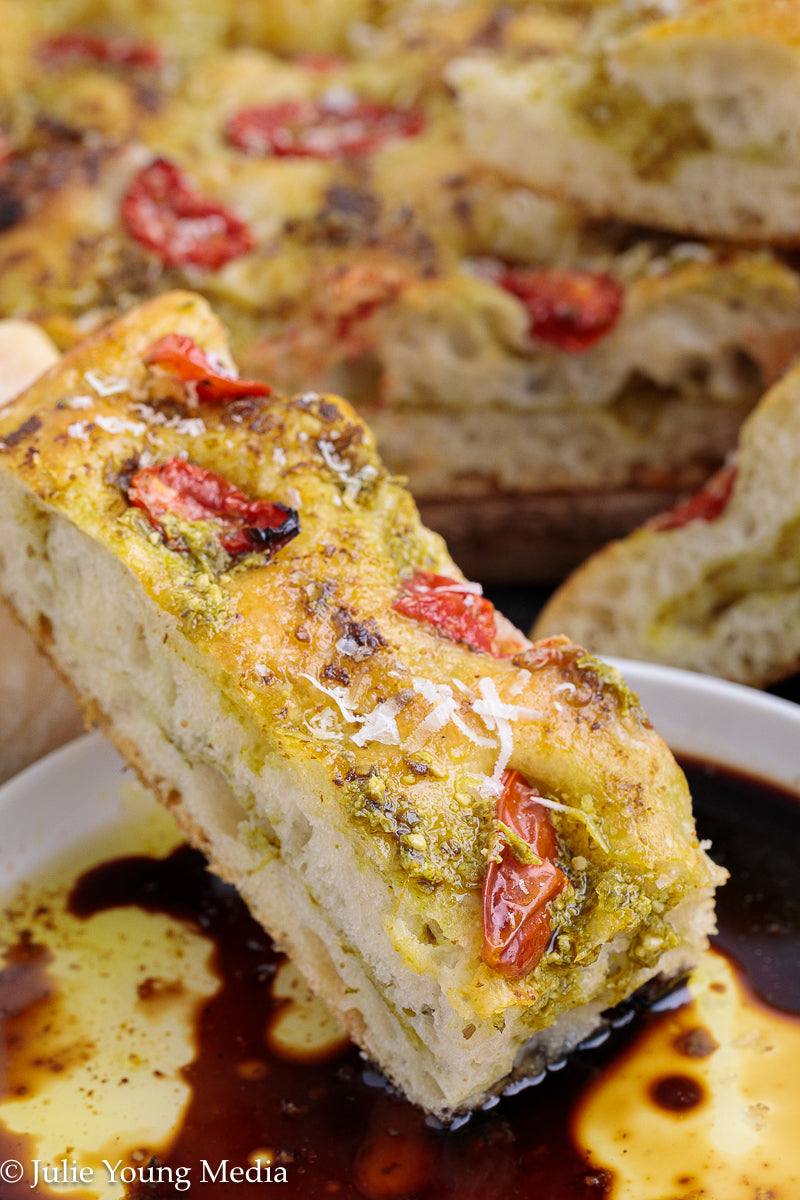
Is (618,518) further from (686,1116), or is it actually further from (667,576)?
(686,1116)

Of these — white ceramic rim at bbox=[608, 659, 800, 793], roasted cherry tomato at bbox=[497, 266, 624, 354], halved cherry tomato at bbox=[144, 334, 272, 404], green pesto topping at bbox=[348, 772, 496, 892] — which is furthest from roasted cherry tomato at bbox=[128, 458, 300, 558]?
roasted cherry tomato at bbox=[497, 266, 624, 354]

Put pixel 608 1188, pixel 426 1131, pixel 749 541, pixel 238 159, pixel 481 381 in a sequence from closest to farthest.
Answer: pixel 608 1188
pixel 426 1131
pixel 749 541
pixel 481 381
pixel 238 159

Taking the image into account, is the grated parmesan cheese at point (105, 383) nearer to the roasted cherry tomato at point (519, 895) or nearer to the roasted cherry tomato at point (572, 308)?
the roasted cherry tomato at point (519, 895)

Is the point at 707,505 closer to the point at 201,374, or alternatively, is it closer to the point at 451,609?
the point at 451,609

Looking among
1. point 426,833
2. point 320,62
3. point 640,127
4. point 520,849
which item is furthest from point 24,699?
point 320,62

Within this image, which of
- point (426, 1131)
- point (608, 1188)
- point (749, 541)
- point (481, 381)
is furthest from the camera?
point (481, 381)

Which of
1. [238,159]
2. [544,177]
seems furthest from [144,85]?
[544,177]

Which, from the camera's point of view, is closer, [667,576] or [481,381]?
[667,576]
